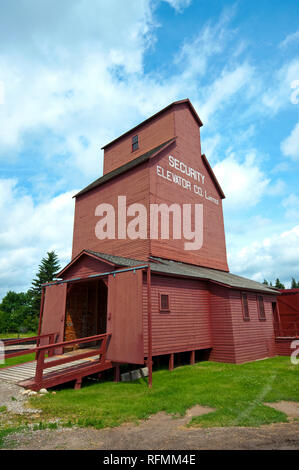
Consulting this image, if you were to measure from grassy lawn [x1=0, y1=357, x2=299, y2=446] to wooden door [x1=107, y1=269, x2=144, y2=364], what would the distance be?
1.13 meters

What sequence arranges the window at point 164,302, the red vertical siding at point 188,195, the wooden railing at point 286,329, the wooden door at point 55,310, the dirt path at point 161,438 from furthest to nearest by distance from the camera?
1. the red vertical siding at point 188,195
2. the wooden railing at point 286,329
3. the wooden door at point 55,310
4. the window at point 164,302
5. the dirt path at point 161,438

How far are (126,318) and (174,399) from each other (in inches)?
145

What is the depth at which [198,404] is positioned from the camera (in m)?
8.28

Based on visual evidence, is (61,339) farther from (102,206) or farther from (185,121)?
(185,121)

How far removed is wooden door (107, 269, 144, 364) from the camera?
11.0 m

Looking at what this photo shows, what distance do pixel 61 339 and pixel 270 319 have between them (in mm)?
13556

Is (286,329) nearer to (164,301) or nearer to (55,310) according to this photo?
(164,301)

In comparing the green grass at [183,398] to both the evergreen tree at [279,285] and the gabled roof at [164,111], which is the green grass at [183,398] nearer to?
the gabled roof at [164,111]

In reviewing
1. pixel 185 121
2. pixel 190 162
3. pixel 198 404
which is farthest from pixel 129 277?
pixel 185 121

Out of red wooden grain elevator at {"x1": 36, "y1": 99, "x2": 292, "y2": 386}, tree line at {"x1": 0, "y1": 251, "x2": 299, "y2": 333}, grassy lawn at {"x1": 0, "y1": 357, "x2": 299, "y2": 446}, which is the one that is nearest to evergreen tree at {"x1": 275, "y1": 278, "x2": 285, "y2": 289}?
tree line at {"x1": 0, "y1": 251, "x2": 299, "y2": 333}

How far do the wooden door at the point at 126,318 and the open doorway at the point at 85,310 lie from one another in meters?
3.93

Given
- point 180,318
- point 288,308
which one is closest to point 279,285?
point 288,308

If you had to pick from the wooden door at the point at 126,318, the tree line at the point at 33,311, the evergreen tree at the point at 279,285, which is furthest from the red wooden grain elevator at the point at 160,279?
the evergreen tree at the point at 279,285

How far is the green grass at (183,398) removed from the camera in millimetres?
7051
